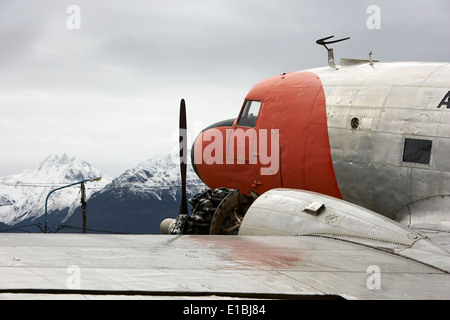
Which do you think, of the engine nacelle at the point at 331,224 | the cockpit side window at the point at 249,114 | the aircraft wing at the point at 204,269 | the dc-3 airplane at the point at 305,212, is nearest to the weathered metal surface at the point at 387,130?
the dc-3 airplane at the point at 305,212

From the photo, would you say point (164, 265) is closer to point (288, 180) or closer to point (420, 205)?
point (420, 205)

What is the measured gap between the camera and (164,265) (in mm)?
6438

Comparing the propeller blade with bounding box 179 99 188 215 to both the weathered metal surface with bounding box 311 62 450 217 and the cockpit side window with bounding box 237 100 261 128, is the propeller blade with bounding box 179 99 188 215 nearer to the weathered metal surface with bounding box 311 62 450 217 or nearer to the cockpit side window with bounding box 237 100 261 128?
the cockpit side window with bounding box 237 100 261 128

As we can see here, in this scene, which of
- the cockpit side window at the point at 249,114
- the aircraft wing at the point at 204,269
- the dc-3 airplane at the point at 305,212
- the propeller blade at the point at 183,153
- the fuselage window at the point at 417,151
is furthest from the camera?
the propeller blade at the point at 183,153

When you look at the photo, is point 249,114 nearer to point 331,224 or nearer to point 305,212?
point 305,212

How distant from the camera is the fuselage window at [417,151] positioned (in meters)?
11.5

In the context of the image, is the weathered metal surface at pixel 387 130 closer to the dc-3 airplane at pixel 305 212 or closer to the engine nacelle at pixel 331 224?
the dc-3 airplane at pixel 305 212

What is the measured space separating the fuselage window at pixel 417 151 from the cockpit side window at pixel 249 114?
4700 mm

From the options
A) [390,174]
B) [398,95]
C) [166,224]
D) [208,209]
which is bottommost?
[166,224]

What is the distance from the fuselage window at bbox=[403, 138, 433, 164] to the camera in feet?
37.8

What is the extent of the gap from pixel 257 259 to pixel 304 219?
10.9 feet

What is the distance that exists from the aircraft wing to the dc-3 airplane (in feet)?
0.06

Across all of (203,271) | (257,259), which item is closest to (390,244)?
(257,259)
